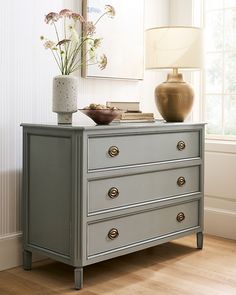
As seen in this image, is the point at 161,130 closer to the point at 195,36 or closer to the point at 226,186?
the point at 195,36

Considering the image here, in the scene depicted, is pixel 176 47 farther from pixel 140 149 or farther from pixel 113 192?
pixel 113 192

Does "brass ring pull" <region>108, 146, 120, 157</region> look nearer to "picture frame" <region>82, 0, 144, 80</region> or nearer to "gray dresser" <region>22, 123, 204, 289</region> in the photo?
"gray dresser" <region>22, 123, 204, 289</region>

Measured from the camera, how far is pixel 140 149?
3.00 metres

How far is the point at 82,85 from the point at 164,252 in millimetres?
1230

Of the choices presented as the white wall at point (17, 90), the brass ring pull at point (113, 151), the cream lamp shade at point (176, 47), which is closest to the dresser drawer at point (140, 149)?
the brass ring pull at point (113, 151)

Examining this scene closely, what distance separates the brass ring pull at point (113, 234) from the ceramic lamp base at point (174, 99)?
891 mm

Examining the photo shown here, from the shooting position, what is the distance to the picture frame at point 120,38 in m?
3.47

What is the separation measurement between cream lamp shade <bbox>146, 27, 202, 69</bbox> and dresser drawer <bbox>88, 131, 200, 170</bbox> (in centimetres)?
47

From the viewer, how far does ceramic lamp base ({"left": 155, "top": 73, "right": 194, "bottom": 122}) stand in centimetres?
334

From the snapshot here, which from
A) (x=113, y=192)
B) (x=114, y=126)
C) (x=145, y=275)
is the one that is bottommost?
(x=145, y=275)

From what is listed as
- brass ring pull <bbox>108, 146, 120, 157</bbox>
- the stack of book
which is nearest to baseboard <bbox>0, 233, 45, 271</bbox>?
brass ring pull <bbox>108, 146, 120, 157</bbox>

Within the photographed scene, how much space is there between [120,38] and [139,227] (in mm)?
1389

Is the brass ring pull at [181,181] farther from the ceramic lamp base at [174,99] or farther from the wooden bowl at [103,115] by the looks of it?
the wooden bowl at [103,115]

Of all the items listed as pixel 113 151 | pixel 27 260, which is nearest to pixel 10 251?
pixel 27 260
